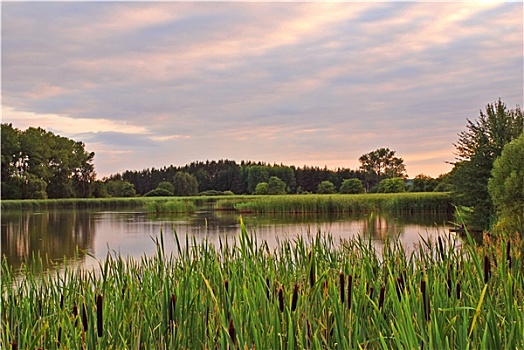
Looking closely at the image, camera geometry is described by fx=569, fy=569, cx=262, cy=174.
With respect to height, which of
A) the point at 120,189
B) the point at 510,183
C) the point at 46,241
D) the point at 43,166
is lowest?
the point at 46,241

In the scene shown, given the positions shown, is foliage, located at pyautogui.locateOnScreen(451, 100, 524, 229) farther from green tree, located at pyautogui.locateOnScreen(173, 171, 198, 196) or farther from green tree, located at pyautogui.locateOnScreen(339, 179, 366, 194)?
green tree, located at pyautogui.locateOnScreen(173, 171, 198, 196)

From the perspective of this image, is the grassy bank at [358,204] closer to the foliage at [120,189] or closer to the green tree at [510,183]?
the green tree at [510,183]

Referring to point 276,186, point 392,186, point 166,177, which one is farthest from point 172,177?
point 392,186

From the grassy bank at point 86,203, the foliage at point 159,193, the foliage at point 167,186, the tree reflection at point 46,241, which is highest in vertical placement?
the foliage at point 167,186

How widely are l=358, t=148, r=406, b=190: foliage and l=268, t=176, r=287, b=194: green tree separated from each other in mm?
5090

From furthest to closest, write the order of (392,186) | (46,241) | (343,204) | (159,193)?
(159,193) < (392,186) < (343,204) < (46,241)

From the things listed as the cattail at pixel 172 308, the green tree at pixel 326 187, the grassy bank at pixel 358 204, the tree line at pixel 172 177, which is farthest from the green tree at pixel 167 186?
the cattail at pixel 172 308

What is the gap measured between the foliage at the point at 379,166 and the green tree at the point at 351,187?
117 cm

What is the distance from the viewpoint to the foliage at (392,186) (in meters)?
34.8

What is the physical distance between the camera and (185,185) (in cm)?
4094

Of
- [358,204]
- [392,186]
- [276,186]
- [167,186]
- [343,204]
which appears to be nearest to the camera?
[343,204]

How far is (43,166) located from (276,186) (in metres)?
15.4

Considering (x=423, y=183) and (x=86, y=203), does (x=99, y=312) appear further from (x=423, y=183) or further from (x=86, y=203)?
(x=86, y=203)

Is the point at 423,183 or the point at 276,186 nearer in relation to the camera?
the point at 423,183
